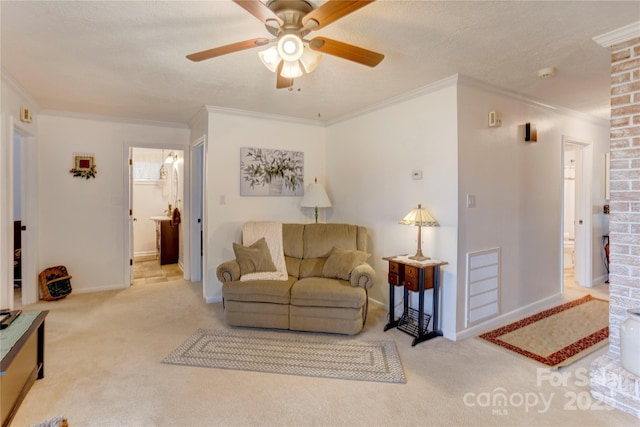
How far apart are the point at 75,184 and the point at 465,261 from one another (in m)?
4.64

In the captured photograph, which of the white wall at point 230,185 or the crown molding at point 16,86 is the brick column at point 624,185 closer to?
the white wall at point 230,185

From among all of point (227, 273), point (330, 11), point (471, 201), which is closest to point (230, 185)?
point (227, 273)

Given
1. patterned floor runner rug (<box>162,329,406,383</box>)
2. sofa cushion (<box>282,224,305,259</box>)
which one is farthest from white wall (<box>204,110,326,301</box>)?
patterned floor runner rug (<box>162,329,406,383</box>)

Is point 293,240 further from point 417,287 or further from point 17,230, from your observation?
point 17,230

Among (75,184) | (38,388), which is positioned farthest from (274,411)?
(75,184)

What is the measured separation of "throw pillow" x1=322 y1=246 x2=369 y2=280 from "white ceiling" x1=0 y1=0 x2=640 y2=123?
5.27 feet

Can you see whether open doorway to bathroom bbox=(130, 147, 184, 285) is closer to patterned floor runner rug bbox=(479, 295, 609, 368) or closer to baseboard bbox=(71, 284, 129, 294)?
baseboard bbox=(71, 284, 129, 294)

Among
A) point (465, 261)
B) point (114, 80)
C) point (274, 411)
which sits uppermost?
point (114, 80)

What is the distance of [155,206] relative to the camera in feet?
21.6

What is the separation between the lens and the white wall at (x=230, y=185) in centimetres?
380

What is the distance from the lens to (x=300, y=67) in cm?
187

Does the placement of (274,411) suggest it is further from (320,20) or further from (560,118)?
(560,118)

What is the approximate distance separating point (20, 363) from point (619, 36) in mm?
4127

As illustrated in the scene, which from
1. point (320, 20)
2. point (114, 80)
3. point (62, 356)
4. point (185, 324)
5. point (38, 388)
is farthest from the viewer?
point (185, 324)
